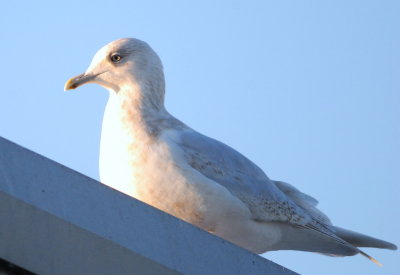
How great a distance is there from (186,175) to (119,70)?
965mm

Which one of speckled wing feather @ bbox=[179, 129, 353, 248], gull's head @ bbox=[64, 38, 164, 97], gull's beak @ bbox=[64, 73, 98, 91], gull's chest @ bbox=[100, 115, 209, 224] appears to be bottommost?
gull's chest @ bbox=[100, 115, 209, 224]

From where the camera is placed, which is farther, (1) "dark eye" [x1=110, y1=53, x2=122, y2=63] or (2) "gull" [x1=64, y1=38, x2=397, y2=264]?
(1) "dark eye" [x1=110, y1=53, x2=122, y2=63]

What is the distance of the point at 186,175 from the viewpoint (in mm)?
4160

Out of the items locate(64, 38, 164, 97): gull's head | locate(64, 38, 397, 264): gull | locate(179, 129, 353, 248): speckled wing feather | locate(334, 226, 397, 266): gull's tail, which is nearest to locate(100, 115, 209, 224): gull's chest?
locate(64, 38, 397, 264): gull

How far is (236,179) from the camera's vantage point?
447 centimetres

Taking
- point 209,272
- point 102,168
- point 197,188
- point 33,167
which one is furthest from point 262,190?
point 33,167

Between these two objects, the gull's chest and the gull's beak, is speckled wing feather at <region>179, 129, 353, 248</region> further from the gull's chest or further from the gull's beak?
the gull's beak

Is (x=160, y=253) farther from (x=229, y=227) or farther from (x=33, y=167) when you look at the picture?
(x=229, y=227)

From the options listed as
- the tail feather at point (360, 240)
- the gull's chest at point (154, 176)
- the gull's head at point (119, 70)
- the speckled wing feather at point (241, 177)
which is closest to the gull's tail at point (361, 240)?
the tail feather at point (360, 240)

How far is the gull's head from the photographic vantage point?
485 cm

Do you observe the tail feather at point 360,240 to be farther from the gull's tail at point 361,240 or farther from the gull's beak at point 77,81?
the gull's beak at point 77,81

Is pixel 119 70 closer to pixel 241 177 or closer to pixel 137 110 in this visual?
pixel 137 110

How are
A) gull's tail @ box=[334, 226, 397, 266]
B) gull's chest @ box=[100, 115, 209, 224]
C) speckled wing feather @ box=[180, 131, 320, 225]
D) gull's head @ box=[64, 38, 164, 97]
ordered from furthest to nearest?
gull's head @ box=[64, 38, 164, 97] < gull's tail @ box=[334, 226, 397, 266] < speckled wing feather @ box=[180, 131, 320, 225] < gull's chest @ box=[100, 115, 209, 224]

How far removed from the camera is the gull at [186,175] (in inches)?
163
